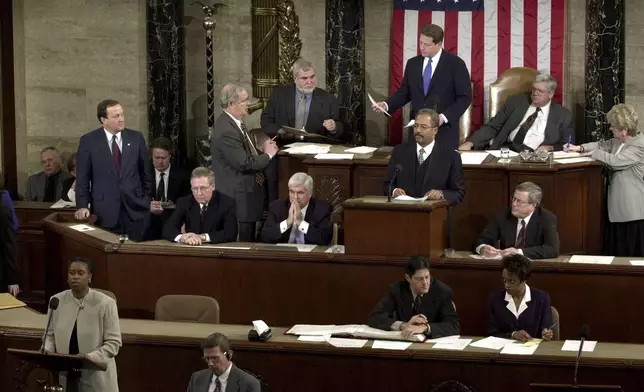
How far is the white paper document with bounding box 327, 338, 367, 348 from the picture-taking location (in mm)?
9258

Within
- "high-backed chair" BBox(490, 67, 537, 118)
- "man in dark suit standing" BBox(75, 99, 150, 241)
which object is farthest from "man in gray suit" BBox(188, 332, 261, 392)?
"high-backed chair" BBox(490, 67, 537, 118)

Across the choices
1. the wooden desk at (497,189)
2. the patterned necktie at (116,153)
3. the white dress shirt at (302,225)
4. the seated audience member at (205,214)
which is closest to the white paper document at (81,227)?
the patterned necktie at (116,153)

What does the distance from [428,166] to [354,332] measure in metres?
2.17

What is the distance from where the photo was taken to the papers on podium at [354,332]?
9367mm

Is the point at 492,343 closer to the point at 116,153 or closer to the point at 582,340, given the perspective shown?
the point at 582,340

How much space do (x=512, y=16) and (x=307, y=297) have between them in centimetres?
519

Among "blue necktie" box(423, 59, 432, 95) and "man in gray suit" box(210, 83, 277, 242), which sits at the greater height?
"blue necktie" box(423, 59, 432, 95)

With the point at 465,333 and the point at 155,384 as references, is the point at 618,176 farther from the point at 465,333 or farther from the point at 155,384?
the point at 155,384

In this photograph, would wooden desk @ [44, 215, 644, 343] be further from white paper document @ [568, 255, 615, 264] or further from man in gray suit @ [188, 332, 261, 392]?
man in gray suit @ [188, 332, 261, 392]

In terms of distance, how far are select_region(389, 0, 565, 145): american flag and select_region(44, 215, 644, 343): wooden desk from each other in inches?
177

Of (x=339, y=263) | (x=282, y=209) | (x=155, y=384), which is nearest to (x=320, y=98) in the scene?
(x=282, y=209)

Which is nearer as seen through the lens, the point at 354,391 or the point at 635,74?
the point at 354,391

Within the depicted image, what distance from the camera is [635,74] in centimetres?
1446

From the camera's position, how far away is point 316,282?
10.8m
